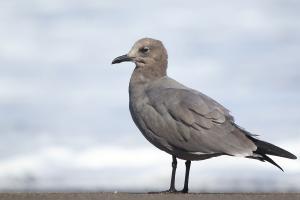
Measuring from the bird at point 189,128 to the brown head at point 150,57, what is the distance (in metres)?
0.83

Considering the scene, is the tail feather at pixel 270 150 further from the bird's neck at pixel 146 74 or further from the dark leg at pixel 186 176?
the bird's neck at pixel 146 74

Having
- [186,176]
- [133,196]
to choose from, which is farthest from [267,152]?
[133,196]

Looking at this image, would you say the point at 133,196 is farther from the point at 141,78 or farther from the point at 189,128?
the point at 141,78

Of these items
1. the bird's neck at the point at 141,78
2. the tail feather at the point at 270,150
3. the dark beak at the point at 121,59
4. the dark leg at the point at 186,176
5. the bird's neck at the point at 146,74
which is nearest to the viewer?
the tail feather at the point at 270,150

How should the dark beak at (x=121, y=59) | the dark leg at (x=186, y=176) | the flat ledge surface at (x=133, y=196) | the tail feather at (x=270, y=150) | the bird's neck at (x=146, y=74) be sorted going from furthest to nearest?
the dark beak at (x=121, y=59) < the bird's neck at (x=146, y=74) < the dark leg at (x=186, y=176) < the tail feather at (x=270, y=150) < the flat ledge surface at (x=133, y=196)

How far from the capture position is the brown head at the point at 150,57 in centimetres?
1492

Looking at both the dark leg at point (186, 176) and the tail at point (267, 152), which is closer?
the tail at point (267, 152)

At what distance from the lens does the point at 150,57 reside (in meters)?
15.0

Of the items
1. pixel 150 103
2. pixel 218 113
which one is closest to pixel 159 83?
pixel 150 103

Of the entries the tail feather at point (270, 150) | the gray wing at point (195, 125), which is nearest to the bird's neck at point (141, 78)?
the gray wing at point (195, 125)

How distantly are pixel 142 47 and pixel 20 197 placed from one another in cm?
471

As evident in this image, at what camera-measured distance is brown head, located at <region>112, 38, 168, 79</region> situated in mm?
14920

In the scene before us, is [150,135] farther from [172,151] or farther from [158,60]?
[158,60]

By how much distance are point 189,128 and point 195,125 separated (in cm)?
12
